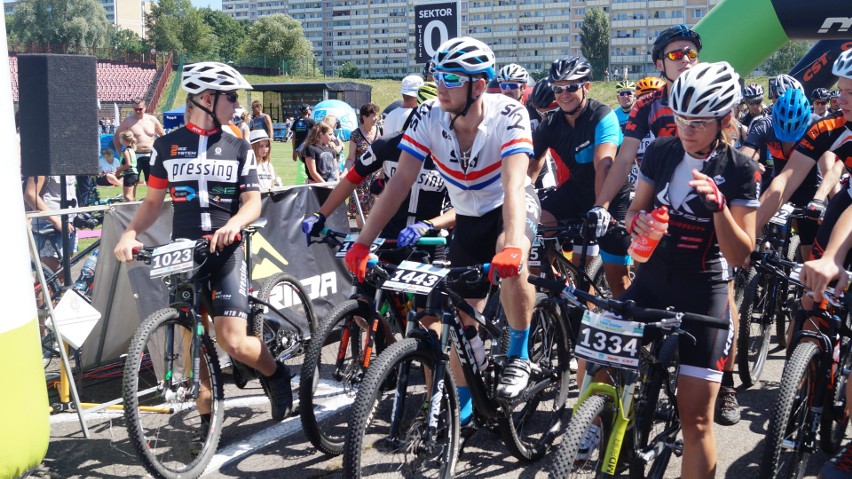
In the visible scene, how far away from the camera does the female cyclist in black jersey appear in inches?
142

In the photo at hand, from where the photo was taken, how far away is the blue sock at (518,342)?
4367mm

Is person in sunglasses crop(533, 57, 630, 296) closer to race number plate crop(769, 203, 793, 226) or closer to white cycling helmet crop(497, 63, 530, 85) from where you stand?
race number plate crop(769, 203, 793, 226)

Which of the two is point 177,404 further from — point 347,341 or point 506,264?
point 506,264

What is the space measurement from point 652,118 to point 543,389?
228cm

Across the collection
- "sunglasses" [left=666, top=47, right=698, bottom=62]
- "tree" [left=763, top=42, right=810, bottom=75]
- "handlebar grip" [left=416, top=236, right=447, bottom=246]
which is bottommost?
"handlebar grip" [left=416, top=236, right=447, bottom=246]

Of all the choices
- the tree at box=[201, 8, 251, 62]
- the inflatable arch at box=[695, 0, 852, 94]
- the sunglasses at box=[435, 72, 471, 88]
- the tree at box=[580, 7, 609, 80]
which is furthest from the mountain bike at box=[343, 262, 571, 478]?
the tree at box=[201, 8, 251, 62]

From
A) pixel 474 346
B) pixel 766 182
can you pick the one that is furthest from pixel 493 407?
pixel 766 182

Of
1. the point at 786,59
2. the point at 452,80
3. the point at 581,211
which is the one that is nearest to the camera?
the point at 452,80

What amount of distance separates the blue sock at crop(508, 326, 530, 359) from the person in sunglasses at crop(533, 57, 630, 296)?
177cm

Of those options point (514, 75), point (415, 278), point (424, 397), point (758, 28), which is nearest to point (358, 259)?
point (415, 278)

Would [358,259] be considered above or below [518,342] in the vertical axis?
above

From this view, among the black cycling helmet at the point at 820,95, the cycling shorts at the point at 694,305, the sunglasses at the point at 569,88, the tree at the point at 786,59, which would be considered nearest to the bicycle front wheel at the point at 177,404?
the cycling shorts at the point at 694,305

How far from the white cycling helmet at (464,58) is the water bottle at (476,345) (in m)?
1.29

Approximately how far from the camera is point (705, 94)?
3.60 metres
